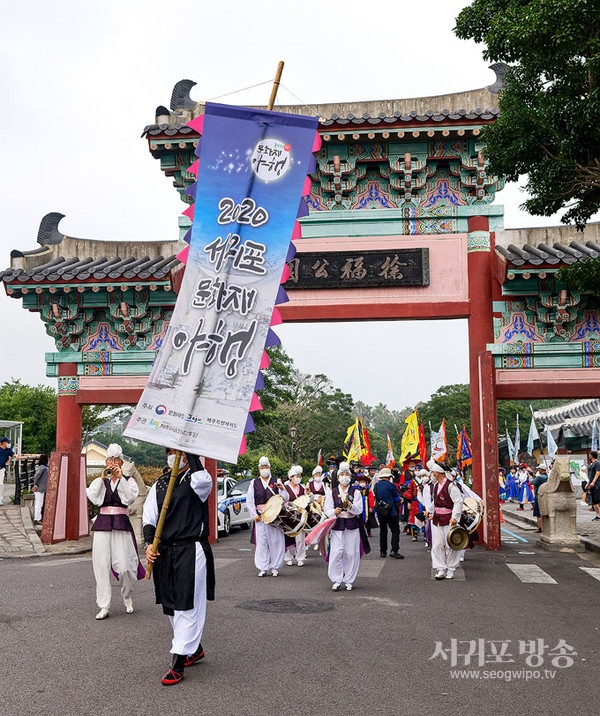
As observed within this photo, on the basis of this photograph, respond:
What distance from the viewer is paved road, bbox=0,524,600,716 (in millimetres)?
5301

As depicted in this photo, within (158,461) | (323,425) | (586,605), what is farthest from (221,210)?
(158,461)

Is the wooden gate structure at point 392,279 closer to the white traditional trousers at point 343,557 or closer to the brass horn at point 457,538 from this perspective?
the brass horn at point 457,538

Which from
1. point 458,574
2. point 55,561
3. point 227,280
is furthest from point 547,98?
point 55,561

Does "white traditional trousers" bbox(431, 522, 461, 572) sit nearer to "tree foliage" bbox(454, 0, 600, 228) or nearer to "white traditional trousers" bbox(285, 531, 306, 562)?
"white traditional trousers" bbox(285, 531, 306, 562)

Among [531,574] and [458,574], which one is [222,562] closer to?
[458,574]

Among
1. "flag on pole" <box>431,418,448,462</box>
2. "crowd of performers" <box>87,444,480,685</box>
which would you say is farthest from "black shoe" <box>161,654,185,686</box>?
"flag on pole" <box>431,418,448,462</box>

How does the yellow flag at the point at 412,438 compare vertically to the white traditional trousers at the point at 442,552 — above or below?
above

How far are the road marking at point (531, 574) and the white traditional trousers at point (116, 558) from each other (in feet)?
19.2

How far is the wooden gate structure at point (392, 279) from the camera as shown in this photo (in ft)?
48.0

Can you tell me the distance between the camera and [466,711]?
512 cm

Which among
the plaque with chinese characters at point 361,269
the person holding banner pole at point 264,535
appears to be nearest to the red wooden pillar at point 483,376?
the plaque with chinese characters at point 361,269

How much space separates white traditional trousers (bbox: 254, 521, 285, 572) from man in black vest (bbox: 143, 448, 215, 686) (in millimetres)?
5959

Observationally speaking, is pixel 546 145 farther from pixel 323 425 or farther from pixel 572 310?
pixel 323 425

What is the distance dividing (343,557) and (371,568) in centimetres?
236
